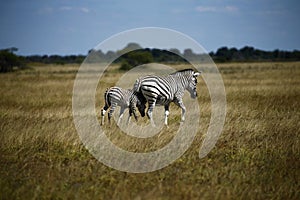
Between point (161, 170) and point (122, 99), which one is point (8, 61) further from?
point (161, 170)

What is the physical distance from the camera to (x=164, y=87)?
912 centimetres

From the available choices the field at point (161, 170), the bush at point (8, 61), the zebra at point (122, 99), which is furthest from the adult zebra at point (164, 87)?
the bush at point (8, 61)

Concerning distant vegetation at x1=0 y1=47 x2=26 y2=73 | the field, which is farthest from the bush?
the field

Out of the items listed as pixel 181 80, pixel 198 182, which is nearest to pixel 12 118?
pixel 181 80

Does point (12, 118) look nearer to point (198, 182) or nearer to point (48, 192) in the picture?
point (48, 192)

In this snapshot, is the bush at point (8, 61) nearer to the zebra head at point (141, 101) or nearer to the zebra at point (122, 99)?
the zebra at point (122, 99)

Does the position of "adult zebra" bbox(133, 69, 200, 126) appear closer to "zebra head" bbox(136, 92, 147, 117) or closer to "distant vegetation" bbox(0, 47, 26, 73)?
"zebra head" bbox(136, 92, 147, 117)

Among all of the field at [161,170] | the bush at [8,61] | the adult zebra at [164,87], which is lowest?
the field at [161,170]

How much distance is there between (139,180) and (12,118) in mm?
6205

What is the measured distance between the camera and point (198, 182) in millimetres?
5629

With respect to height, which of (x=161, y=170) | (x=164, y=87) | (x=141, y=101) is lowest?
(x=161, y=170)

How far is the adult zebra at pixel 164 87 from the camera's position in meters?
8.96

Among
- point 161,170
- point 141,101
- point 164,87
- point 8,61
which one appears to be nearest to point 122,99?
point 141,101

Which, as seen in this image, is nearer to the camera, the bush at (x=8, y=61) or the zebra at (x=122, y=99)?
the zebra at (x=122, y=99)
